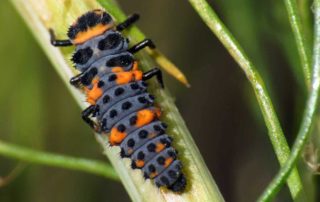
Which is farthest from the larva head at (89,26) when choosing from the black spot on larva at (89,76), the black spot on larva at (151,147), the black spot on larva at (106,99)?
the black spot on larva at (151,147)

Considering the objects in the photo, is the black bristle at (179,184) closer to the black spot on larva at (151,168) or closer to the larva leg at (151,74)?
the black spot on larva at (151,168)

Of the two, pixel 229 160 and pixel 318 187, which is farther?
pixel 229 160

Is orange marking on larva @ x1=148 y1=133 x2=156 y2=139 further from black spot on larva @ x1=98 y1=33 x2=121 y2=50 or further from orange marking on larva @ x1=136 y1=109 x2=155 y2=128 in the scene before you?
black spot on larva @ x1=98 y1=33 x2=121 y2=50

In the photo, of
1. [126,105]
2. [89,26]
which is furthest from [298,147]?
[89,26]

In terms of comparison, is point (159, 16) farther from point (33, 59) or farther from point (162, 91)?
point (162, 91)

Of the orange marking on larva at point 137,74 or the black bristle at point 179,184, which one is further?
the orange marking on larva at point 137,74

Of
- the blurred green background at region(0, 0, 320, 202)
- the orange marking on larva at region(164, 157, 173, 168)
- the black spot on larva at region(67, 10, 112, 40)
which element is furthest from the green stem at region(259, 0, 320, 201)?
the blurred green background at region(0, 0, 320, 202)

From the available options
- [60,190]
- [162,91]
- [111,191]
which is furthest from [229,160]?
[162,91]
